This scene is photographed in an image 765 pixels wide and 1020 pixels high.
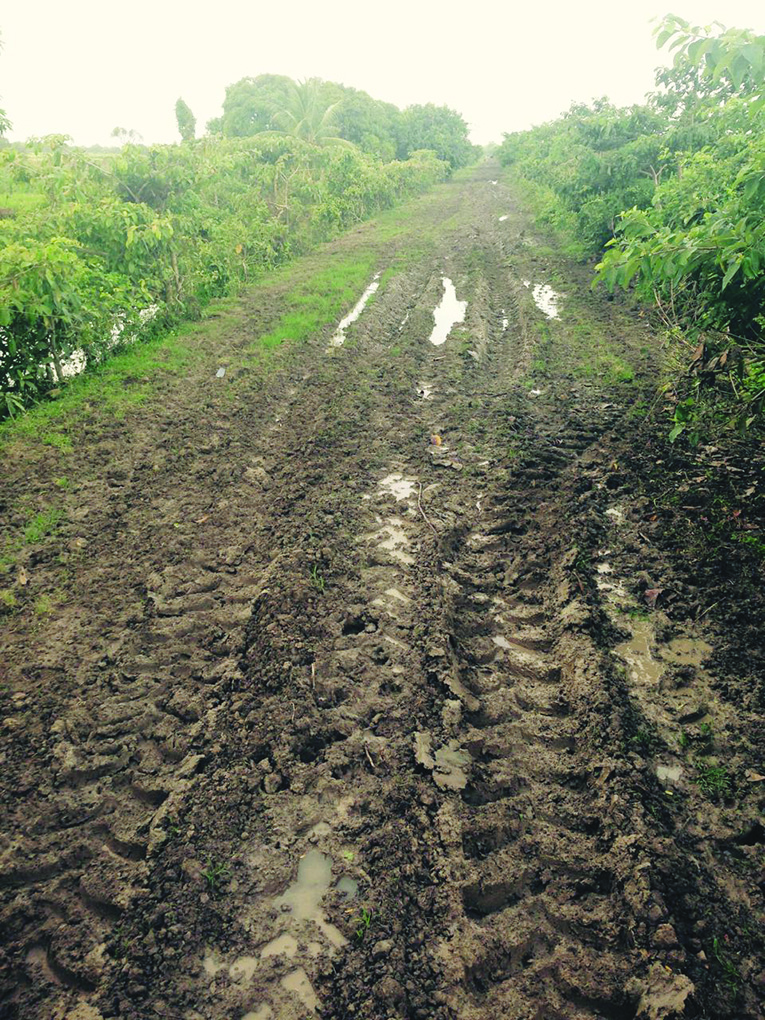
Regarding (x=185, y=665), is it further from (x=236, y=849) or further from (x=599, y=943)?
(x=599, y=943)

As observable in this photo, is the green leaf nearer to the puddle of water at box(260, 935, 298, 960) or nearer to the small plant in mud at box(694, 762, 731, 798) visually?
the small plant in mud at box(694, 762, 731, 798)

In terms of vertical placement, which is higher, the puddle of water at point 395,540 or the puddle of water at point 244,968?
the puddle of water at point 395,540

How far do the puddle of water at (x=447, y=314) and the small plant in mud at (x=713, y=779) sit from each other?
27.0 ft

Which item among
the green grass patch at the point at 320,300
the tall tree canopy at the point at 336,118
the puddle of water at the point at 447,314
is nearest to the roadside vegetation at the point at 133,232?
the green grass patch at the point at 320,300

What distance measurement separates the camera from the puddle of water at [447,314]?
423 inches

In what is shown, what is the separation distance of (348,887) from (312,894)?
0.18 metres

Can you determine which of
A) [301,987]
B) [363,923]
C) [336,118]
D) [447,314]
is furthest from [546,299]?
[336,118]

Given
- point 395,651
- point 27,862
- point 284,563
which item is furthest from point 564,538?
point 27,862

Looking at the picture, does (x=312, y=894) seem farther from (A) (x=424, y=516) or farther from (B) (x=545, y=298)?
(B) (x=545, y=298)

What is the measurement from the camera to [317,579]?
16.1 feet

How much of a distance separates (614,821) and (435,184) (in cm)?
3681

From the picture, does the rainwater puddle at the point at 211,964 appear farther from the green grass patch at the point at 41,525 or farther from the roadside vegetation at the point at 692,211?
the roadside vegetation at the point at 692,211

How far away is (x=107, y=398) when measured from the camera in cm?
780

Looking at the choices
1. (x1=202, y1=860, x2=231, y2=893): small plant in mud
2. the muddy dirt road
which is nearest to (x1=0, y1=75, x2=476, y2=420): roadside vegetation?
the muddy dirt road
